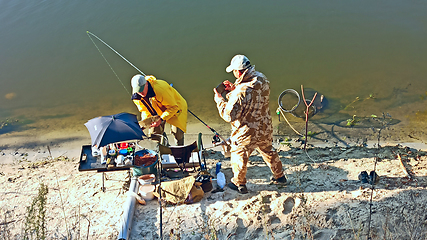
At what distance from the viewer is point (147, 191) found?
527 centimetres

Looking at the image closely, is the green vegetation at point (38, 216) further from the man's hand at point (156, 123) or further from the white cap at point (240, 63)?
the white cap at point (240, 63)

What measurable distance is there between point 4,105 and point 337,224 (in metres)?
8.62

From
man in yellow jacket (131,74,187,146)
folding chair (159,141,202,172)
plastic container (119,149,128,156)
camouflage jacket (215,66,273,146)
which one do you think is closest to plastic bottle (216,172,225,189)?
folding chair (159,141,202,172)

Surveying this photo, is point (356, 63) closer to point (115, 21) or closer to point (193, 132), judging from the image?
point (193, 132)

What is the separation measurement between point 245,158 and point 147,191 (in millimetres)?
1519

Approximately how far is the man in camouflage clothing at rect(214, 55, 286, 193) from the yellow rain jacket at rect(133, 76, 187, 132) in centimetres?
91

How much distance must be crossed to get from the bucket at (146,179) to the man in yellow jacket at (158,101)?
819mm

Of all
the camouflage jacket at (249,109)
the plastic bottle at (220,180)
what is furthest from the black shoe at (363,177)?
→ the plastic bottle at (220,180)

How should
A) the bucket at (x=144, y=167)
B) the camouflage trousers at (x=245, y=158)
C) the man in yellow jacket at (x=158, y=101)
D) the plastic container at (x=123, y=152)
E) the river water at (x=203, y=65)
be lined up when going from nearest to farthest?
the camouflage trousers at (x=245, y=158) → the man in yellow jacket at (x=158, y=101) → the bucket at (x=144, y=167) → the plastic container at (x=123, y=152) → the river water at (x=203, y=65)

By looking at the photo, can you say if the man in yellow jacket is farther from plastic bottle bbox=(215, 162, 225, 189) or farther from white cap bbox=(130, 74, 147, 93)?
plastic bottle bbox=(215, 162, 225, 189)

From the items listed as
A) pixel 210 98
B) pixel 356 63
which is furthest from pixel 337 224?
pixel 356 63

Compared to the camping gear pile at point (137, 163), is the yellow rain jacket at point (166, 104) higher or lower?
higher

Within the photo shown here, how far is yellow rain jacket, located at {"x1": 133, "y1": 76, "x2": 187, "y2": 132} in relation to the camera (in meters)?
5.60

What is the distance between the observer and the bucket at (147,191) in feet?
17.1
